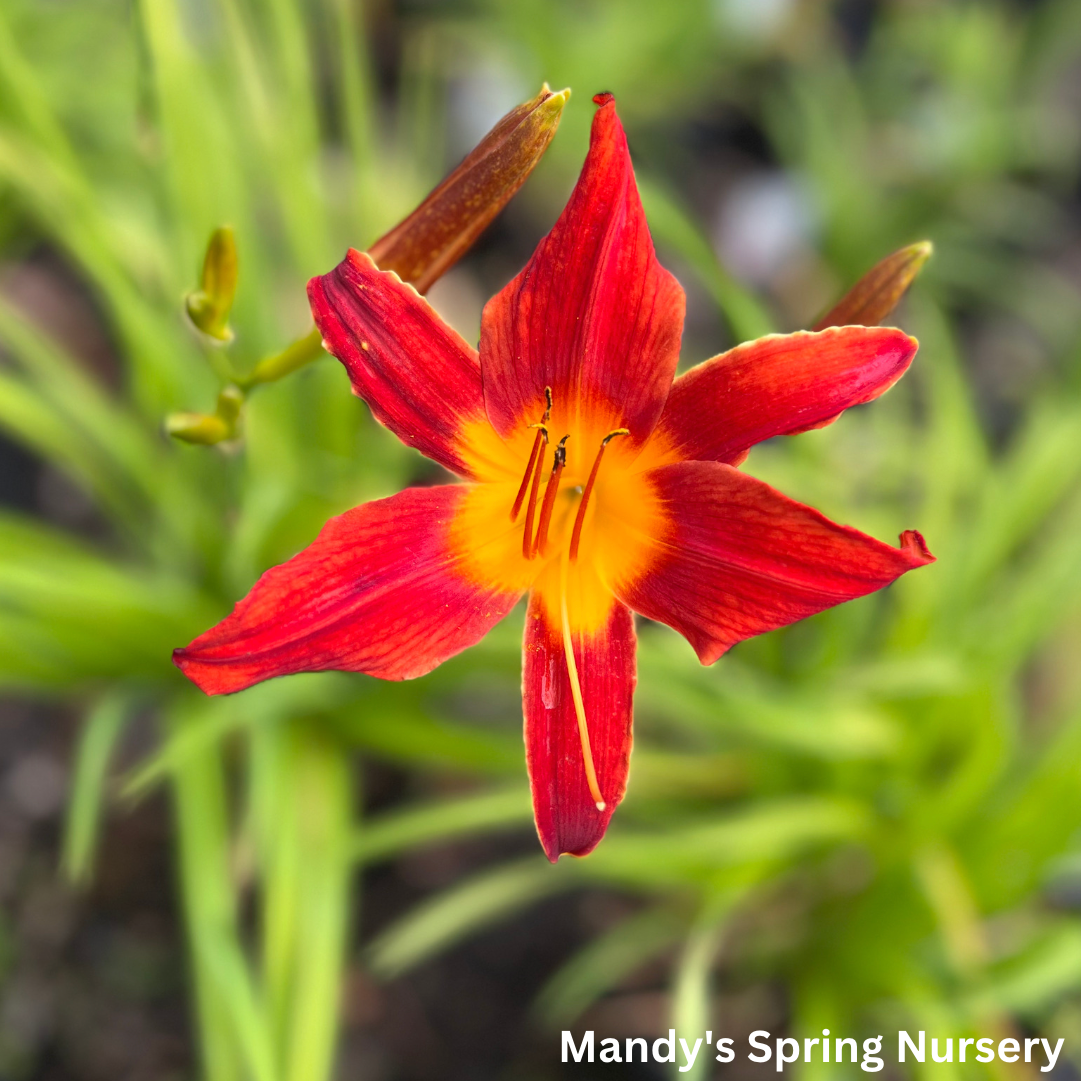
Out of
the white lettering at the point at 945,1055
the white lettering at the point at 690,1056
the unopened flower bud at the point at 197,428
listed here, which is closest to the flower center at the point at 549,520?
the unopened flower bud at the point at 197,428

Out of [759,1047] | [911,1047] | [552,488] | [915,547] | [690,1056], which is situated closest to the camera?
[915,547]

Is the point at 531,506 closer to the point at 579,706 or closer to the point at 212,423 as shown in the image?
the point at 579,706

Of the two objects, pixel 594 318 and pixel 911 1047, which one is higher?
pixel 594 318

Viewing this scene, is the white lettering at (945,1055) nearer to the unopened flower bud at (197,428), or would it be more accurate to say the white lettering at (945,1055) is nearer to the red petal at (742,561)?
the red petal at (742,561)

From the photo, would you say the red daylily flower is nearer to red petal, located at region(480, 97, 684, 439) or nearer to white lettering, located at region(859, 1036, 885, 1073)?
red petal, located at region(480, 97, 684, 439)

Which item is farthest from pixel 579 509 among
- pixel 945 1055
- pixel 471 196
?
pixel 945 1055

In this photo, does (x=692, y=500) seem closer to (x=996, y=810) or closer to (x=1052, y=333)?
(x=996, y=810)

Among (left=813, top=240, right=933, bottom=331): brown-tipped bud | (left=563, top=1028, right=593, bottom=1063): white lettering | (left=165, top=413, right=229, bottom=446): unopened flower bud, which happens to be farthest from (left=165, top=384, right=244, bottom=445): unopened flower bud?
(left=563, top=1028, right=593, bottom=1063): white lettering

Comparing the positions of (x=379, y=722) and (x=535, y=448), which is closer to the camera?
(x=535, y=448)
